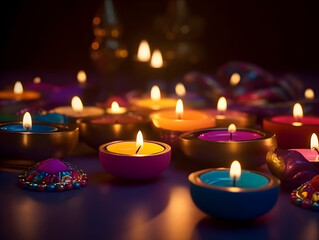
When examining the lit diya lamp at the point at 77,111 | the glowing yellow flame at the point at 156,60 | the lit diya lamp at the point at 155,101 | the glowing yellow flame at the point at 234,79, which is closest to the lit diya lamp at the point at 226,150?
the lit diya lamp at the point at 77,111

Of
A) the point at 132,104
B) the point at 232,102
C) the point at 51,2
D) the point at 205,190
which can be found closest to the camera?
the point at 205,190

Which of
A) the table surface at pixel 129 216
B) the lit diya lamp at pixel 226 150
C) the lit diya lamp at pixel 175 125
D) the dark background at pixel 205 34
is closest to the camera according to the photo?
the table surface at pixel 129 216

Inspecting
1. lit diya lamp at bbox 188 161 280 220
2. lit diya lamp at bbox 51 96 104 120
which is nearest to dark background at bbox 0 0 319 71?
lit diya lamp at bbox 51 96 104 120

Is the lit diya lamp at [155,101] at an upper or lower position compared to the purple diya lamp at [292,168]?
upper

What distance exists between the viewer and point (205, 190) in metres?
0.83

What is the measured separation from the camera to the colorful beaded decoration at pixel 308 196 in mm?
913

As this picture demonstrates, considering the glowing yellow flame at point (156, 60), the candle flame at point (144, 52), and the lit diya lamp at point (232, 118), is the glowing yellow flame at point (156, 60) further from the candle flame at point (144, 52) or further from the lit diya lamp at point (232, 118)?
the lit diya lamp at point (232, 118)

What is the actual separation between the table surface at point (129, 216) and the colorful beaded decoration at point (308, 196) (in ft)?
0.04

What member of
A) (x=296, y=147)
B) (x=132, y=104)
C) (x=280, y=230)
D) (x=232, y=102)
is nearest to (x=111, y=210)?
(x=280, y=230)

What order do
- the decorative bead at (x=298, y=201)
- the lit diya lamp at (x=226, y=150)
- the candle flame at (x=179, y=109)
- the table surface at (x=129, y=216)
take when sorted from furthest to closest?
the candle flame at (x=179, y=109)
the lit diya lamp at (x=226, y=150)
the decorative bead at (x=298, y=201)
the table surface at (x=129, y=216)

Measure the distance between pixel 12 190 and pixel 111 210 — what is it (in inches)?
8.1

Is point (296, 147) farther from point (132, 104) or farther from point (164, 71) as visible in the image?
point (164, 71)

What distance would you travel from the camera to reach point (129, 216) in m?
0.89

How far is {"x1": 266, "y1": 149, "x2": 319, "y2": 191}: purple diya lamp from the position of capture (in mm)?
997
